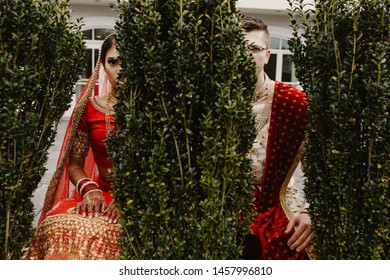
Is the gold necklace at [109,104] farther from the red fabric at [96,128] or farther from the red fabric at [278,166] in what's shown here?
the red fabric at [278,166]

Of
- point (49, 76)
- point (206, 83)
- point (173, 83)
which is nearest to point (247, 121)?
point (206, 83)

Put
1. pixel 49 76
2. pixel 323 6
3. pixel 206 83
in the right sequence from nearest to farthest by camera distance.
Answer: pixel 206 83
pixel 323 6
pixel 49 76

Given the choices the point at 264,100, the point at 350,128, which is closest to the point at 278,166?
the point at 264,100

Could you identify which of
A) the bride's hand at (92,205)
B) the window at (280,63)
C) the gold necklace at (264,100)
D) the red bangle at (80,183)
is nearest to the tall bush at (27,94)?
the bride's hand at (92,205)

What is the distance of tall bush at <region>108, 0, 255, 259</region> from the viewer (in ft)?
6.28

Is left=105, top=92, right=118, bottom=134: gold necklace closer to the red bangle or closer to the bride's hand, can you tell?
the red bangle

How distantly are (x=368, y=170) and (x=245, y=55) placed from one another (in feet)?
2.49

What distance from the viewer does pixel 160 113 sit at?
76.7 inches

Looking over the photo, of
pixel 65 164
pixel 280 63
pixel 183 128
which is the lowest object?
pixel 280 63

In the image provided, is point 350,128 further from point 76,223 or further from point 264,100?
point 76,223

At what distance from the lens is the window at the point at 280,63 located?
1570cm

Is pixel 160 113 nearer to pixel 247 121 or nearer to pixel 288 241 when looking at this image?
pixel 247 121

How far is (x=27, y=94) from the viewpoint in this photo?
2.13m

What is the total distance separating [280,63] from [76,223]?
14.6 meters
